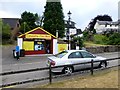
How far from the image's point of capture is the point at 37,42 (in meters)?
36.2

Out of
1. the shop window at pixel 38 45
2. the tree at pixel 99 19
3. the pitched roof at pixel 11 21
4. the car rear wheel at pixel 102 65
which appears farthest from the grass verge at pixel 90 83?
the tree at pixel 99 19

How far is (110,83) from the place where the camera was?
12141mm

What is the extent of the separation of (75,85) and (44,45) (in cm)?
2551

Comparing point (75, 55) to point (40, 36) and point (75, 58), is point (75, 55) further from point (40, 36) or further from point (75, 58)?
point (40, 36)

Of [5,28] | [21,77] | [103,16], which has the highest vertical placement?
[103,16]

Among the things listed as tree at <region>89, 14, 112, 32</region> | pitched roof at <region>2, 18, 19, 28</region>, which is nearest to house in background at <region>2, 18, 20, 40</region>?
pitched roof at <region>2, 18, 19, 28</region>

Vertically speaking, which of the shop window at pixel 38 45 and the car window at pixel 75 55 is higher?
the shop window at pixel 38 45

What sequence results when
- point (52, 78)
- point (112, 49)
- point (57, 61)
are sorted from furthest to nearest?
point (112, 49), point (57, 61), point (52, 78)

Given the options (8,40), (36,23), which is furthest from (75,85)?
(36,23)

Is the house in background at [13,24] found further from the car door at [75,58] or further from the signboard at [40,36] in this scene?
the car door at [75,58]

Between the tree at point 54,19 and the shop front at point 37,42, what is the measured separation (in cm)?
2067

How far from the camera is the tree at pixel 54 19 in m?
58.4

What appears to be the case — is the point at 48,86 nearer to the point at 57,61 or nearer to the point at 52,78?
the point at 52,78

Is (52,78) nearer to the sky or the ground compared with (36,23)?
nearer to the ground
